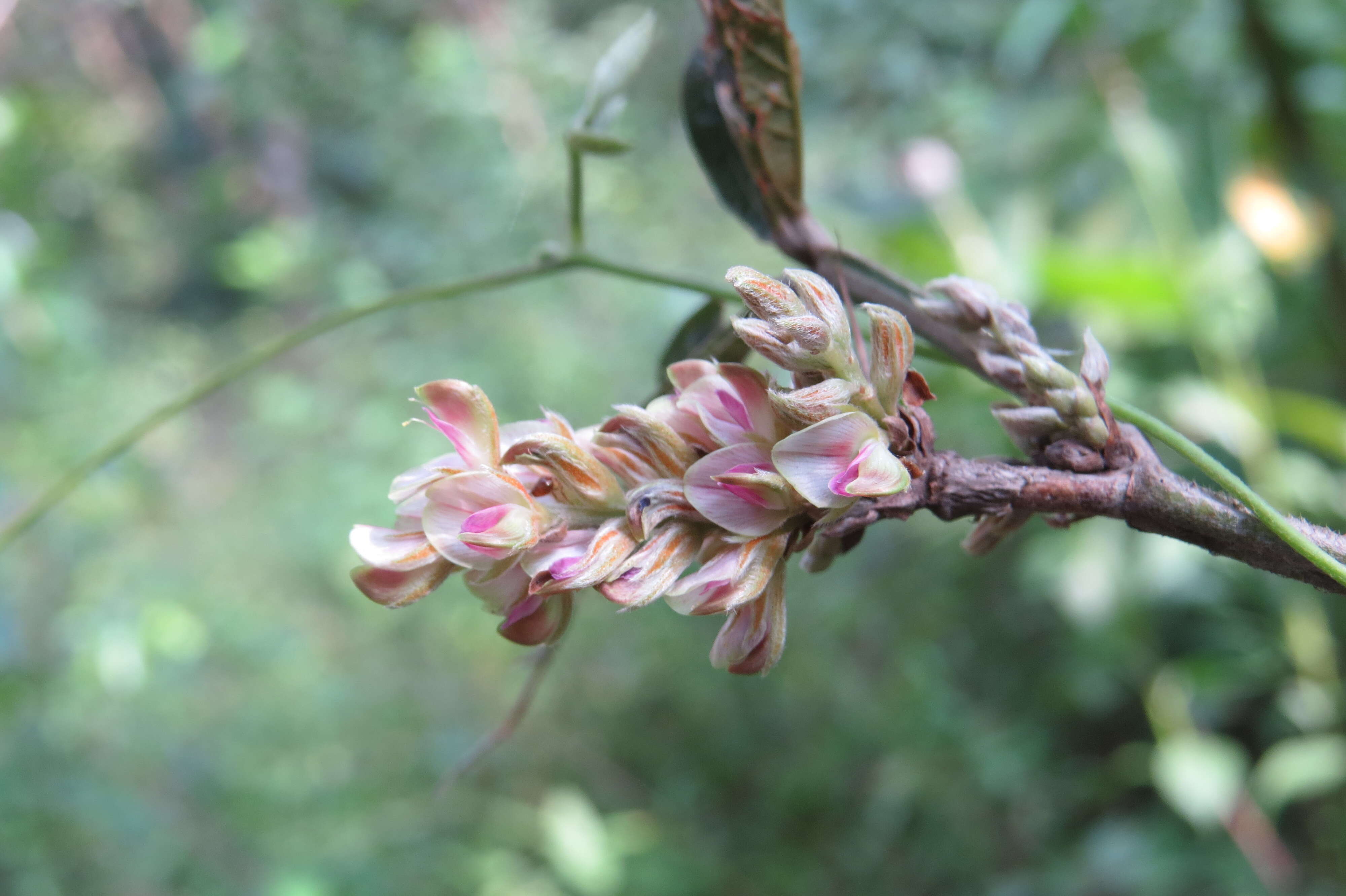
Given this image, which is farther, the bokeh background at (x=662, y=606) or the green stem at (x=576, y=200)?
the bokeh background at (x=662, y=606)

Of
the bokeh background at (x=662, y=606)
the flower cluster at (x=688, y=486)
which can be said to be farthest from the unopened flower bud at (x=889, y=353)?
the bokeh background at (x=662, y=606)

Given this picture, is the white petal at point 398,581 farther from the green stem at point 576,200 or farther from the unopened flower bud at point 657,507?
the green stem at point 576,200

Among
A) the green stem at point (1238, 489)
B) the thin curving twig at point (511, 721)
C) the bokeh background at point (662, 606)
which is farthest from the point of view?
the bokeh background at point (662, 606)

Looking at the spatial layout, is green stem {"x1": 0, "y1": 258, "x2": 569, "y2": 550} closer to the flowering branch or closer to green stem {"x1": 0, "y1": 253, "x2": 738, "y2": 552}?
green stem {"x1": 0, "y1": 253, "x2": 738, "y2": 552}

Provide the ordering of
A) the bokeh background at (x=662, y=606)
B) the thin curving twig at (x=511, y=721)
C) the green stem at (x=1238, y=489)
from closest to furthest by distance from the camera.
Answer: the green stem at (x=1238, y=489) → the thin curving twig at (x=511, y=721) → the bokeh background at (x=662, y=606)

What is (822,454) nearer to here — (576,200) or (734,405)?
(734,405)

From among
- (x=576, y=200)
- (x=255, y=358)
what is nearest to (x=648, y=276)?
Result: (x=576, y=200)

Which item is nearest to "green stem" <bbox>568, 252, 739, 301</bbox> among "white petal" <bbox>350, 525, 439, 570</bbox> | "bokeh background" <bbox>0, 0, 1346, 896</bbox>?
"white petal" <bbox>350, 525, 439, 570</bbox>

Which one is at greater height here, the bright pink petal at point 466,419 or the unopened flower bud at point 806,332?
the unopened flower bud at point 806,332
